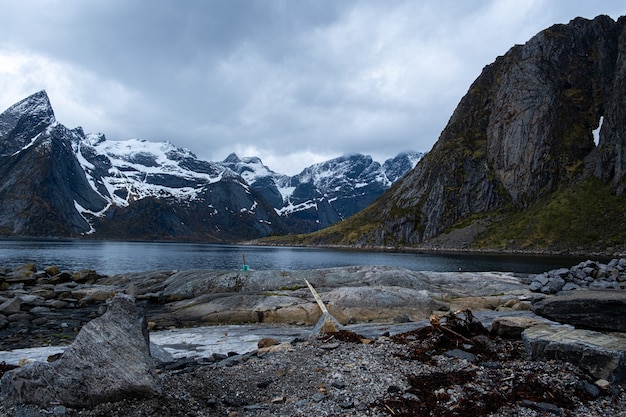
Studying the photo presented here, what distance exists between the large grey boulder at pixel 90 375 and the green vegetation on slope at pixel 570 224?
554 feet

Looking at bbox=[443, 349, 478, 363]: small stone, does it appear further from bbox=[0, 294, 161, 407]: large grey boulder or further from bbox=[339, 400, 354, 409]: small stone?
bbox=[0, 294, 161, 407]: large grey boulder

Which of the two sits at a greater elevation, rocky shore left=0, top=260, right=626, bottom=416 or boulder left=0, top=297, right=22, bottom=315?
rocky shore left=0, top=260, right=626, bottom=416

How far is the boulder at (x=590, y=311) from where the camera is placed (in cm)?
1391

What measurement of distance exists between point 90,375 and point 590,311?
16.9 m

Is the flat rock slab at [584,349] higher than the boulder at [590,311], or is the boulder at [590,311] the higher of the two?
the boulder at [590,311]

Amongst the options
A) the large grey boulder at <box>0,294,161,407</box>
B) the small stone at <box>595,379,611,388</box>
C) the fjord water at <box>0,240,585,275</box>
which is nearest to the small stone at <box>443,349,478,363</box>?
the small stone at <box>595,379,611,388</box>

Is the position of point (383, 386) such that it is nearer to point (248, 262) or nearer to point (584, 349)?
point (584, 349)

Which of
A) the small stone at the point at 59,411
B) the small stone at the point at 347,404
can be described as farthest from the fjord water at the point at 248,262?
the small stone at the point at 347,404

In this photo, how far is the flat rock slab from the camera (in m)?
11.2

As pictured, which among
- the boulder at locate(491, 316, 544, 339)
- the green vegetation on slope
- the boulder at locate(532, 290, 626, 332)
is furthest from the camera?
the green vegetation on slope

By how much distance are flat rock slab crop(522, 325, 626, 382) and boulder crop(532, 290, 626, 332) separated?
0.67 meters

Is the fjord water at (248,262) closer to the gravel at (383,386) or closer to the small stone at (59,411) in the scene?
the gravel at (383,386)

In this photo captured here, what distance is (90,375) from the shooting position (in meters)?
10.3

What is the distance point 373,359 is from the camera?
46.0ft
